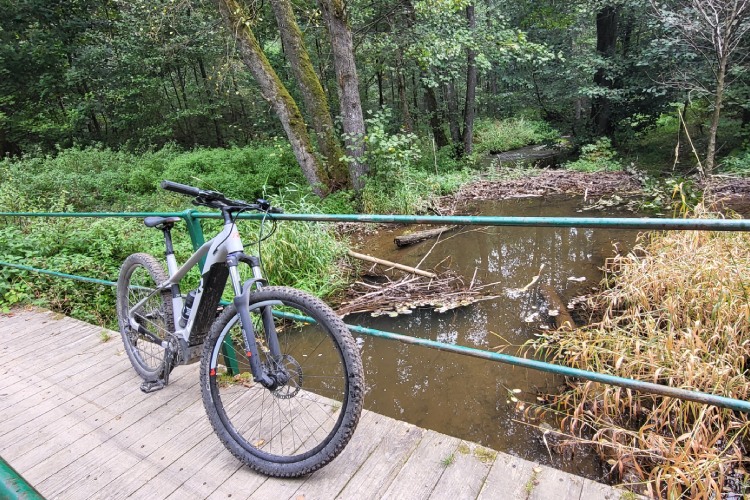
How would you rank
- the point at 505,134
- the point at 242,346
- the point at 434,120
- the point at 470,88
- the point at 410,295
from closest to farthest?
the point at 242,346 → the point at 410,295 → the point at 470,88 → the point at 434,120 → the point at 505,134

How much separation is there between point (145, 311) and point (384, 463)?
176cm

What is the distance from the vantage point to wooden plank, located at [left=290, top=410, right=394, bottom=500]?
1.76m

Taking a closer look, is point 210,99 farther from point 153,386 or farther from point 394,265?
point 153,386

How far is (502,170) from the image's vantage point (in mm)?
11602

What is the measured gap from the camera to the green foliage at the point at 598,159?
35.8ft

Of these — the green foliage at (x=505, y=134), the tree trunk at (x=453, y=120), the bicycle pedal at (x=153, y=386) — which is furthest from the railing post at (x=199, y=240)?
the green foliage at (x=505, y=134)

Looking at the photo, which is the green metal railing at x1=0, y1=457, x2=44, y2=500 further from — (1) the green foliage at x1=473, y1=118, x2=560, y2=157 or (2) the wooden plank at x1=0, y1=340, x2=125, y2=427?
(1) the green foliage at x1=473, y1=118, x2=560, y2=157

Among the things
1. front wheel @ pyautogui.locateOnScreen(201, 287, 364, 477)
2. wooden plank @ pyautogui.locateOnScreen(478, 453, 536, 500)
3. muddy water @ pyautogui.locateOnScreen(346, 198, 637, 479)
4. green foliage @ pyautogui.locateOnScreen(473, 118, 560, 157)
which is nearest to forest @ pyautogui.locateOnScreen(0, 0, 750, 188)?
green foliage @ pyautogui.locateOnScreen(473, 118, 560, 157)

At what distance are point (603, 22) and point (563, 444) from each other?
13.0 m

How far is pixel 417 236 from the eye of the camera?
7.06 meters

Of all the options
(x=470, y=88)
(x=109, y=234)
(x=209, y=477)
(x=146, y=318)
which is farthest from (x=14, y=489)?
(x=470, y=88)

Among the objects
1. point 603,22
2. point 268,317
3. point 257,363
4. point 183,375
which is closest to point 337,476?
point 257,363

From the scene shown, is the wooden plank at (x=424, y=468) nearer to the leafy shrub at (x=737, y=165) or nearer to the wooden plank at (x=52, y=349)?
the wooden plank at (x=52, y=349)

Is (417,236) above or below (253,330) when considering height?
below
